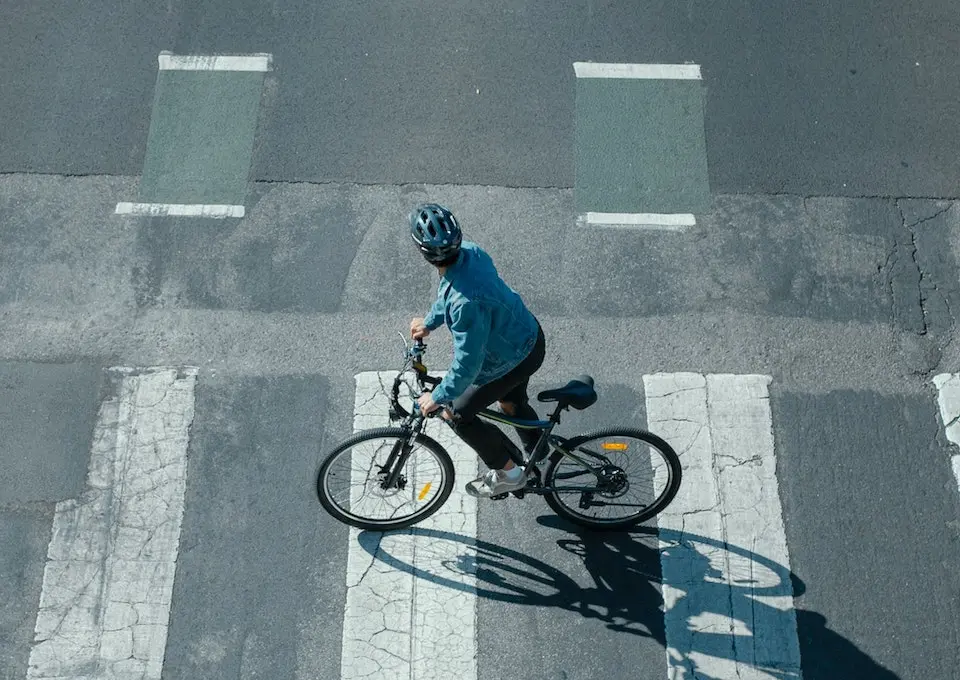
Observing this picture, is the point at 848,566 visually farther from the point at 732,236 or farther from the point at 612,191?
the point at 612,191

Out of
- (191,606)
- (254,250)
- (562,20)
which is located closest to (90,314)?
(254,250)

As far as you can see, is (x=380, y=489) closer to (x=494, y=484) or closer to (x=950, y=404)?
(x=494, y=484)

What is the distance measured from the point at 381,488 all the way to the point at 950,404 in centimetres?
417

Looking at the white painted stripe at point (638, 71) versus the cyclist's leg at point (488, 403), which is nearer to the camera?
the cyclist's leg at point (488, 403)

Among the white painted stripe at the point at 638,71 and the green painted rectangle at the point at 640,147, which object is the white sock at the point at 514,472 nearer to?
the green painted rectangle at the point at 640,147

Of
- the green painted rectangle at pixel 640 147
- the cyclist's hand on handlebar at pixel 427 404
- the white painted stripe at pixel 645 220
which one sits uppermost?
the green painted rectangle at pixel 640 147

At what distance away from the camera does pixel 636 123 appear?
335 inches

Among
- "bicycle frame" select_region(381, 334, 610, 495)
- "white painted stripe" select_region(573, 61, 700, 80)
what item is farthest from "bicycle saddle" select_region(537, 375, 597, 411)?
"white painted stripe" select_region(573, 61, 700, 80)

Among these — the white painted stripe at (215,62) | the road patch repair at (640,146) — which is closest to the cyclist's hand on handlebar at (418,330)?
the road patch repair at (640,146)

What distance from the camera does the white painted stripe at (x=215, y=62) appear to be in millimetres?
8766

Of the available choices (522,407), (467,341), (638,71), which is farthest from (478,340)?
(638,71)

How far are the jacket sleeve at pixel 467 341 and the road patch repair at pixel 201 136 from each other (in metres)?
3.46

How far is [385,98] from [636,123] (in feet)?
7.25

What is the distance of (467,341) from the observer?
16.9 feet
